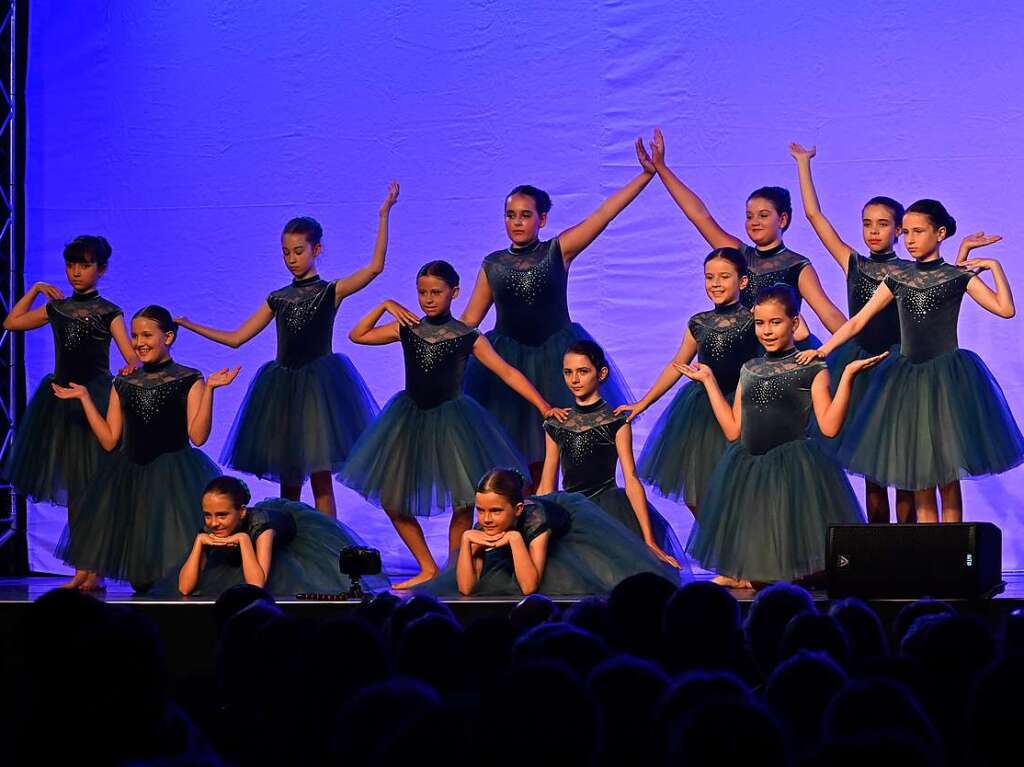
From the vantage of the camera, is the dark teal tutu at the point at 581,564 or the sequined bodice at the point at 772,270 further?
the sequined bodice at the point at 772,270

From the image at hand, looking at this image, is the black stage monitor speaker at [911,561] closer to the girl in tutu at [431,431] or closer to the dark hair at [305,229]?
the girl in tutu at [431,431]

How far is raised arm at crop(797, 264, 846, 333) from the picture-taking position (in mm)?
5137

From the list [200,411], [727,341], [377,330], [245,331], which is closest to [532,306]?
[377,330]

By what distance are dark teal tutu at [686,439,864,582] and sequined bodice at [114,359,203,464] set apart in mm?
1900

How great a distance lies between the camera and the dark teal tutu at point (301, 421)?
5559 millimetres

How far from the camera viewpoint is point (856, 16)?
5879 mm

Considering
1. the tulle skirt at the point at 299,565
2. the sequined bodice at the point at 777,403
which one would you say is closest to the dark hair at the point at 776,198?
the sequined bodice at the point at 777,403

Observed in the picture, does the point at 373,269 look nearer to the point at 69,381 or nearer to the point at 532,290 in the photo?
the point at 532,290

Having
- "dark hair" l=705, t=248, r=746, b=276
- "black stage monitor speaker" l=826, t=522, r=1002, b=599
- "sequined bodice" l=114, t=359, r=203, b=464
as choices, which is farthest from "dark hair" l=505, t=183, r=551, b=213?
"black stage monitor speaker" l=826, t=522, r=1002, b=599

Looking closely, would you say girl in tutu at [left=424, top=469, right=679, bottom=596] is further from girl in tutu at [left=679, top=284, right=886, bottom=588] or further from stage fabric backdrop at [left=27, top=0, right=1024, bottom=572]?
stage fabric backdrop at [left=27, top=0, right=1024, bottom=572]

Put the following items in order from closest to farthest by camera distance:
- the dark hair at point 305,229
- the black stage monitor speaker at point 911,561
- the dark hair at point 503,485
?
the black stage monitor speaker at point 911,561 → the dark hair at point 503,485 → the dark hair at point 305,229

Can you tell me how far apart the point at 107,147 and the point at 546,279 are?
2436mm

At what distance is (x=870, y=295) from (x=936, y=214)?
1.20ft

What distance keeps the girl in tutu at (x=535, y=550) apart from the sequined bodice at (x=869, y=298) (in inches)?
44.3
